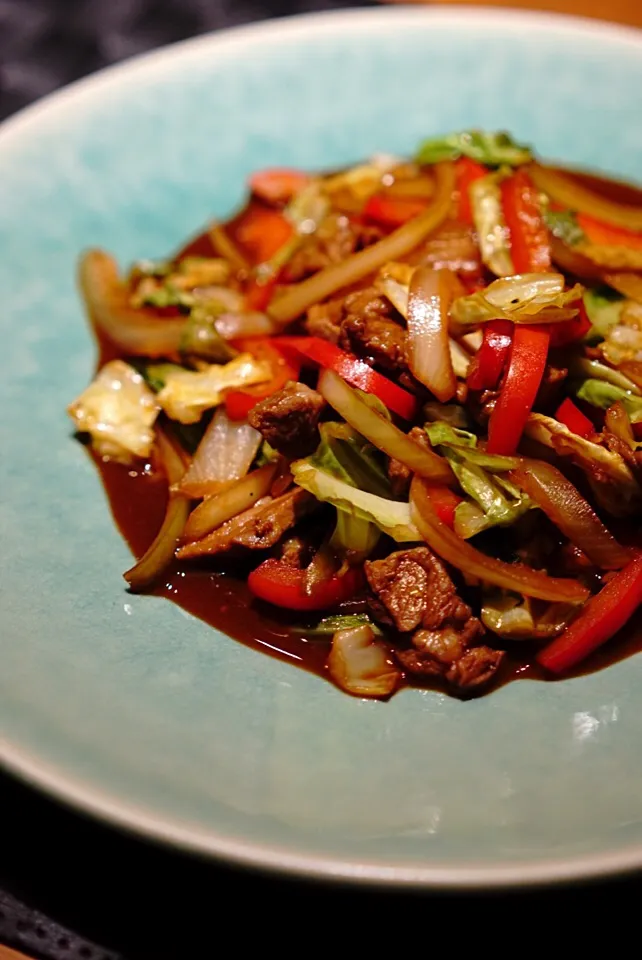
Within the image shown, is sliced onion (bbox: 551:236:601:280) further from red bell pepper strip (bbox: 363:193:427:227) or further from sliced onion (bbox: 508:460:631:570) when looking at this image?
→ sliced onion (bbox: 508:460:631:570)

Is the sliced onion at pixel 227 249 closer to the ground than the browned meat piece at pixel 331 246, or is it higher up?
closer to the ground

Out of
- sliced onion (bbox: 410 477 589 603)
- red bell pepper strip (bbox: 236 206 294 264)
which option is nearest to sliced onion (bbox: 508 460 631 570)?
sliced onion (bbox: 410 477 589 603)

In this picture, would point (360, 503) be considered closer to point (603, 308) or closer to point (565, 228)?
point (603, 308)

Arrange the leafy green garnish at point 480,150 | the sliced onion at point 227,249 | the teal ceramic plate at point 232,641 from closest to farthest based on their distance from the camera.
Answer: the teal ceramic plate at point 232,641
the leafy green garnish at point 480,150
the sliced onion at point 227,249

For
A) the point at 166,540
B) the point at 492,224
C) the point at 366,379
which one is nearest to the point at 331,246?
the point at 492,224

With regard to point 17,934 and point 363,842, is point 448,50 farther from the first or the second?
point 17,934

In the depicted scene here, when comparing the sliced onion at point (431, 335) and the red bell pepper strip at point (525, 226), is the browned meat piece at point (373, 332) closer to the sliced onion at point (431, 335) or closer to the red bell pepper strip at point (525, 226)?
the sliced onion at point (431, 335)

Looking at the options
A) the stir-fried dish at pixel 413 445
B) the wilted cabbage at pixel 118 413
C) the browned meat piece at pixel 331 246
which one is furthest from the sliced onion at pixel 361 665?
the browned meat piece at pixel 331 246
